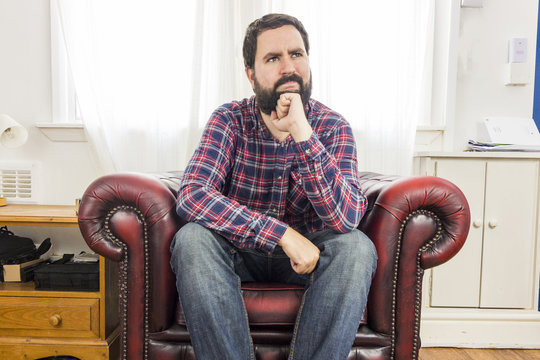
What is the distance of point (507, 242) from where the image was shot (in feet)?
6.17

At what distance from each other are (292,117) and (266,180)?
28 centimetres

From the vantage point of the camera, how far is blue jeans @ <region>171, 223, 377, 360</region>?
101cm

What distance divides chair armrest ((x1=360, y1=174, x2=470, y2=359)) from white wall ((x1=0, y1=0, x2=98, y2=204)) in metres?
1.69

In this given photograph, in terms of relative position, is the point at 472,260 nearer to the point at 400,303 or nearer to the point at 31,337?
the point at 400,303

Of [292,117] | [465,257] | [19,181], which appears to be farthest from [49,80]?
[465,257]

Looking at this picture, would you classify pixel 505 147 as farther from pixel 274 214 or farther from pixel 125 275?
pixel 125 275

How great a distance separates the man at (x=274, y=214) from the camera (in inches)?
40.5

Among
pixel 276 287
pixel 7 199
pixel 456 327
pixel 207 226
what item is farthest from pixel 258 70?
pixel 7 199

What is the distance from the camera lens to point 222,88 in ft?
7.02

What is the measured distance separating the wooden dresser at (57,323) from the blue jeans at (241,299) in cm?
74

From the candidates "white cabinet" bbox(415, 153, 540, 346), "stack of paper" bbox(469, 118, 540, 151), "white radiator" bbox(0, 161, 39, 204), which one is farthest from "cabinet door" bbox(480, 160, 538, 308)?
"white radiator" bbox(0, 161, 39, 204)

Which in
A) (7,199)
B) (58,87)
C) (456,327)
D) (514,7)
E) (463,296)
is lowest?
(456,327)

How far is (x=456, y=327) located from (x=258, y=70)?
57.4 inches

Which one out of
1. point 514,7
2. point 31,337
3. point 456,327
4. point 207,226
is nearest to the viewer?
point 207,226
